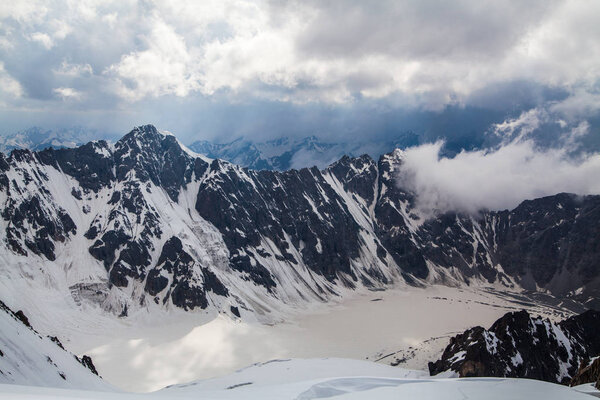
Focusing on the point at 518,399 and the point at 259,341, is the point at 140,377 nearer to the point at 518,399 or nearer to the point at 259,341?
the point at 259,341

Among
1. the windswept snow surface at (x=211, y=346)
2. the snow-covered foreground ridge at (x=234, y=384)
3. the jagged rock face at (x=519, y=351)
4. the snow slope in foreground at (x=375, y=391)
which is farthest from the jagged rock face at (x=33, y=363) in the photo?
the jagged rock face at (x=519, y=351)

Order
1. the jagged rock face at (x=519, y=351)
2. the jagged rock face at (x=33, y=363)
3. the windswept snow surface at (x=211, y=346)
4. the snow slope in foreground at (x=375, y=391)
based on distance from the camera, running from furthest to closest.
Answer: the windswept snow surface at (x=211, y=346) → the jagged rock face at (x=519, y=351) → the jagged rock face at (x=33, y=363) → the snow slope in foreground at (x=375, y=391)

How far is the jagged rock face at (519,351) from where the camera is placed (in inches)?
4126

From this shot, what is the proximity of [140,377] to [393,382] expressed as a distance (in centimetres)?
12807

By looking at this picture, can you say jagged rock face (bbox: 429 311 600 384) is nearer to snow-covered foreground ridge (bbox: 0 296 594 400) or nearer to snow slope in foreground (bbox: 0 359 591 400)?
snow-covered foreground ridge (bbox: 0 296 594 400)

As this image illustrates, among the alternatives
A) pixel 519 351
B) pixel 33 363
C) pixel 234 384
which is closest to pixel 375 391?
pixel 33 363

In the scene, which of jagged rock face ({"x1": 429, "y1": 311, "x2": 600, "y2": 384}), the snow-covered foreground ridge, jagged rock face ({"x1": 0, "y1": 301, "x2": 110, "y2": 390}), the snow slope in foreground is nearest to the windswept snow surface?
jagged rock face ({"x1": 429, "y1": 311, "x2": 600, "y2": 384})

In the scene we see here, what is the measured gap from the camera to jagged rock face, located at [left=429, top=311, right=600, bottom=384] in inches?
4126

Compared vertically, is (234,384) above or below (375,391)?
below

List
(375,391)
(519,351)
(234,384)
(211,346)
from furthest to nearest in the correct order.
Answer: (211,346) → (519,351) → (234,384) → (375,391)

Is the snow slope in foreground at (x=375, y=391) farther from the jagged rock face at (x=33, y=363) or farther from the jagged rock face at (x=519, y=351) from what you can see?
the jagged rock face at (x=519, y=351)

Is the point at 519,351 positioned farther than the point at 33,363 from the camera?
Yes

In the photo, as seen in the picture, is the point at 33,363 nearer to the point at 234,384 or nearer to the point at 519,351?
the point at 234,384

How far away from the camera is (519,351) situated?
381ft
